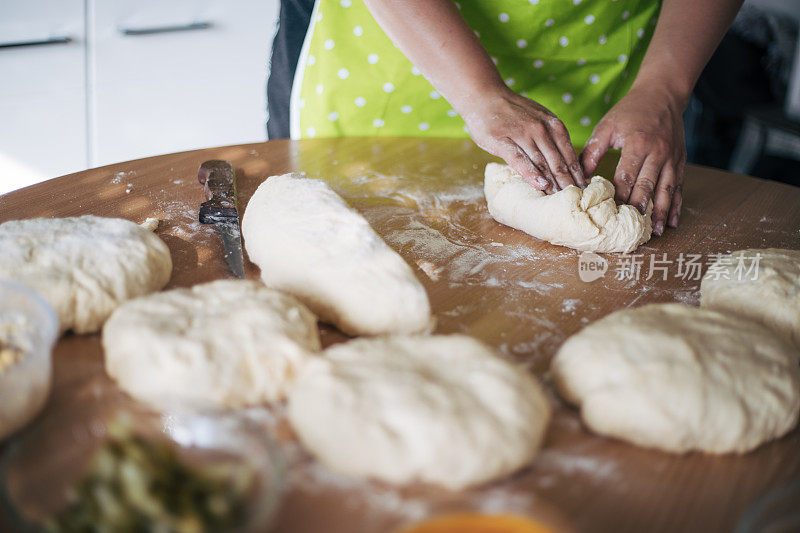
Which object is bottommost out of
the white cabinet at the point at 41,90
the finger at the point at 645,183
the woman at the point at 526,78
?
the white cabinet at the point at 41,90

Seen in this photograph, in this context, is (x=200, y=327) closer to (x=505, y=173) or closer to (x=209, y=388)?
(x=209, y=388)

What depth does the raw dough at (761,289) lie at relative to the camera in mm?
1145

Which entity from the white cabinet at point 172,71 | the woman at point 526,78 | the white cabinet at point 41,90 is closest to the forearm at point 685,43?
the woman at point 526,78

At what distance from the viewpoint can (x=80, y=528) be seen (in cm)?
63

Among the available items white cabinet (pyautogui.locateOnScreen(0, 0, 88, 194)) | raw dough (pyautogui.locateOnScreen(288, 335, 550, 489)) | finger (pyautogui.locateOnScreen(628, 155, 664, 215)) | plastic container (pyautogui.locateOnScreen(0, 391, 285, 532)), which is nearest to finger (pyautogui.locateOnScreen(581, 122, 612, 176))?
finger (pyautogui.locateOnScreen(628, 155, 664, 215))

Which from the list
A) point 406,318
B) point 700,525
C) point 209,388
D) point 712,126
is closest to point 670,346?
point 700,525

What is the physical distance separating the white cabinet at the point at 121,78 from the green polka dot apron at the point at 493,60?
133cm

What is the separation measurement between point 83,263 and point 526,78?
1.46 metres

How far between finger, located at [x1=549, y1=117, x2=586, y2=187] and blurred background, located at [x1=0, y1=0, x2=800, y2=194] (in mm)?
2143

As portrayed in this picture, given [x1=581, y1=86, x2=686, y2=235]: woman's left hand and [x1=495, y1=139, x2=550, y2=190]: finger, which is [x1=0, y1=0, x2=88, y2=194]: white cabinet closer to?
[x1=495, y1=139, x2=550, y2=190]: finger

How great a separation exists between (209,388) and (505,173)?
975 millimetres

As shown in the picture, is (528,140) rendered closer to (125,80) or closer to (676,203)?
(676,203)

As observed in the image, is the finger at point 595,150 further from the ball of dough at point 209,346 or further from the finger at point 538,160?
the ball of dough at point 209,346

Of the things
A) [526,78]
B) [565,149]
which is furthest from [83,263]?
[526,78]
